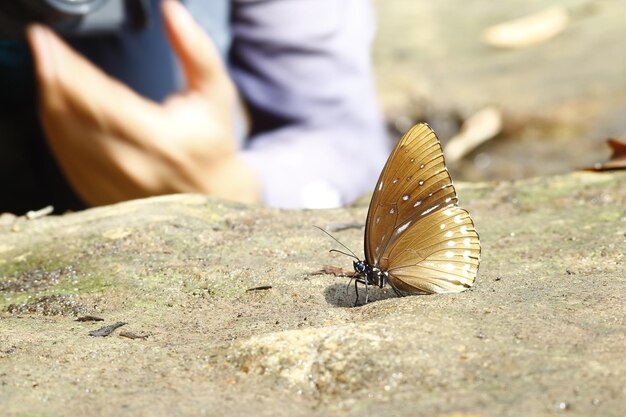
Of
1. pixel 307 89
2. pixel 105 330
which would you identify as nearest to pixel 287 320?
pixel 105 330

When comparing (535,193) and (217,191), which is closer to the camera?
(535,193)

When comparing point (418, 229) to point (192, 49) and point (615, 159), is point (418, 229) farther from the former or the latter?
point (192, 49)

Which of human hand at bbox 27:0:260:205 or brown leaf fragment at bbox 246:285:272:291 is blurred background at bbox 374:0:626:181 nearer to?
human hand at bbox 27:0:260:205

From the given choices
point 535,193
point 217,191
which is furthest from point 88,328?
point 217,191

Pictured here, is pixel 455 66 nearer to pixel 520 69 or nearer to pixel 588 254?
pixel 520 69

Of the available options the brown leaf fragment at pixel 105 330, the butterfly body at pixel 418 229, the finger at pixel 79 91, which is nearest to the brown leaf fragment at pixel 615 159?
the butterfly body at pixel 418 229

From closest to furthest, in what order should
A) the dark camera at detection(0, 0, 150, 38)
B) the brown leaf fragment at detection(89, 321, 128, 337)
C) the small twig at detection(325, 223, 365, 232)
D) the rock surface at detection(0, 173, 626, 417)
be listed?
the rock surface at detection(0, 173, 626, 417), the brown leaf fragment at detection(89, 321, 128, 337), the small twig at detection(325, 223, 365, 232), the dark camera at detection(0, 0, 150, 38)

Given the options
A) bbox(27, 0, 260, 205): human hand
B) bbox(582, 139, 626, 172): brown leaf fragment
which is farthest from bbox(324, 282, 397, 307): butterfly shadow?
bbox(27, 0, 260, 205): human hand
